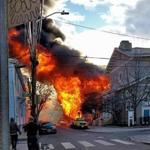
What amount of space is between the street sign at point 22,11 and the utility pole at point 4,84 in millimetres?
148

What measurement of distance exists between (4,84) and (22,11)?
0.58 meters

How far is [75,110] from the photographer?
267ft

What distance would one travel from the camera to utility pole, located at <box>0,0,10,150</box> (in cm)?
351

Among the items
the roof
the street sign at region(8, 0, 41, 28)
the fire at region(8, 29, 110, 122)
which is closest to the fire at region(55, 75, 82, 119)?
the fire at region(8, 29, 110, 122)

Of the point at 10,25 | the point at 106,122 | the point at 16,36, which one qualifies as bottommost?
the point at 106,122

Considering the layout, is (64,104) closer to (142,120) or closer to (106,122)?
(106,122)

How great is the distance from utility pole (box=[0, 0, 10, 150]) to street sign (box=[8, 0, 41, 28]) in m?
0.15

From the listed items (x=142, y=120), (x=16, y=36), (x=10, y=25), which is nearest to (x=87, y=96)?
(x=142, y=120)

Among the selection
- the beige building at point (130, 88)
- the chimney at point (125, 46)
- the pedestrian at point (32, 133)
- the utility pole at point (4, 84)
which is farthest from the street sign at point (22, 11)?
the chimney at point (125, 46)

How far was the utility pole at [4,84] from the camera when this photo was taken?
3508 millimetres

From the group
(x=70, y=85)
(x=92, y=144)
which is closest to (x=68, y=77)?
(x=70, y=85)

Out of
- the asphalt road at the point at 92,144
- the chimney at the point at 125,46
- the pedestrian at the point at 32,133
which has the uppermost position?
the chimney at the point at 125,46

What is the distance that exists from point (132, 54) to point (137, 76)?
779 cm

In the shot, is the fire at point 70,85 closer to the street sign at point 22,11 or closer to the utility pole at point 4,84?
the street sign at point 22,11
